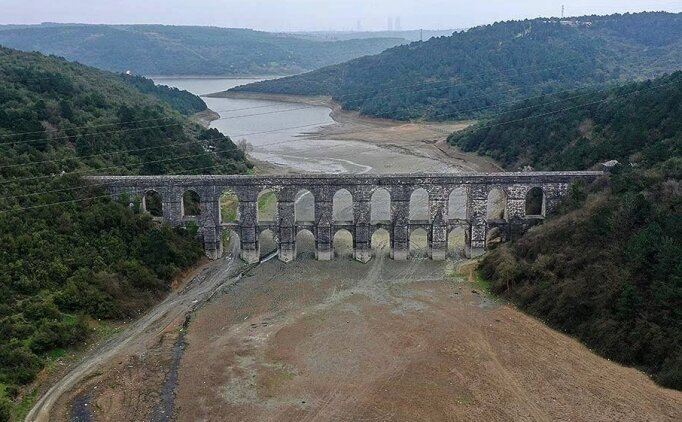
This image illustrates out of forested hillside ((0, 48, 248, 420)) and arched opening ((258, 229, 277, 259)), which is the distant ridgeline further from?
arched opening ((258, 229, 277, 259))

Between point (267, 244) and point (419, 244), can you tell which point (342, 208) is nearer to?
point (267, 244)

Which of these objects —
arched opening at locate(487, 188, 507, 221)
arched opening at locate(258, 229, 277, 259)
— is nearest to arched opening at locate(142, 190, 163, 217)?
arched opening at locate(258, 229, 277, 259)

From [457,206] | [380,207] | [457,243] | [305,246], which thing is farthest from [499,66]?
[305,246]

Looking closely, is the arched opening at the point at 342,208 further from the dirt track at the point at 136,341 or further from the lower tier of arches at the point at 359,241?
the dirt track at the point at 136,341

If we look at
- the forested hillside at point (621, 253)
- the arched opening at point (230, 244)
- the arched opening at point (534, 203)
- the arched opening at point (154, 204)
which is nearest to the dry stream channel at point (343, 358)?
the arched opening at point (230, 244)

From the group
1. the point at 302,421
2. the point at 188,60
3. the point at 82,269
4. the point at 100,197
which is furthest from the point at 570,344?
the point at 188,60

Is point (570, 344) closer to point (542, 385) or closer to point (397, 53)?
point (542, 385)
